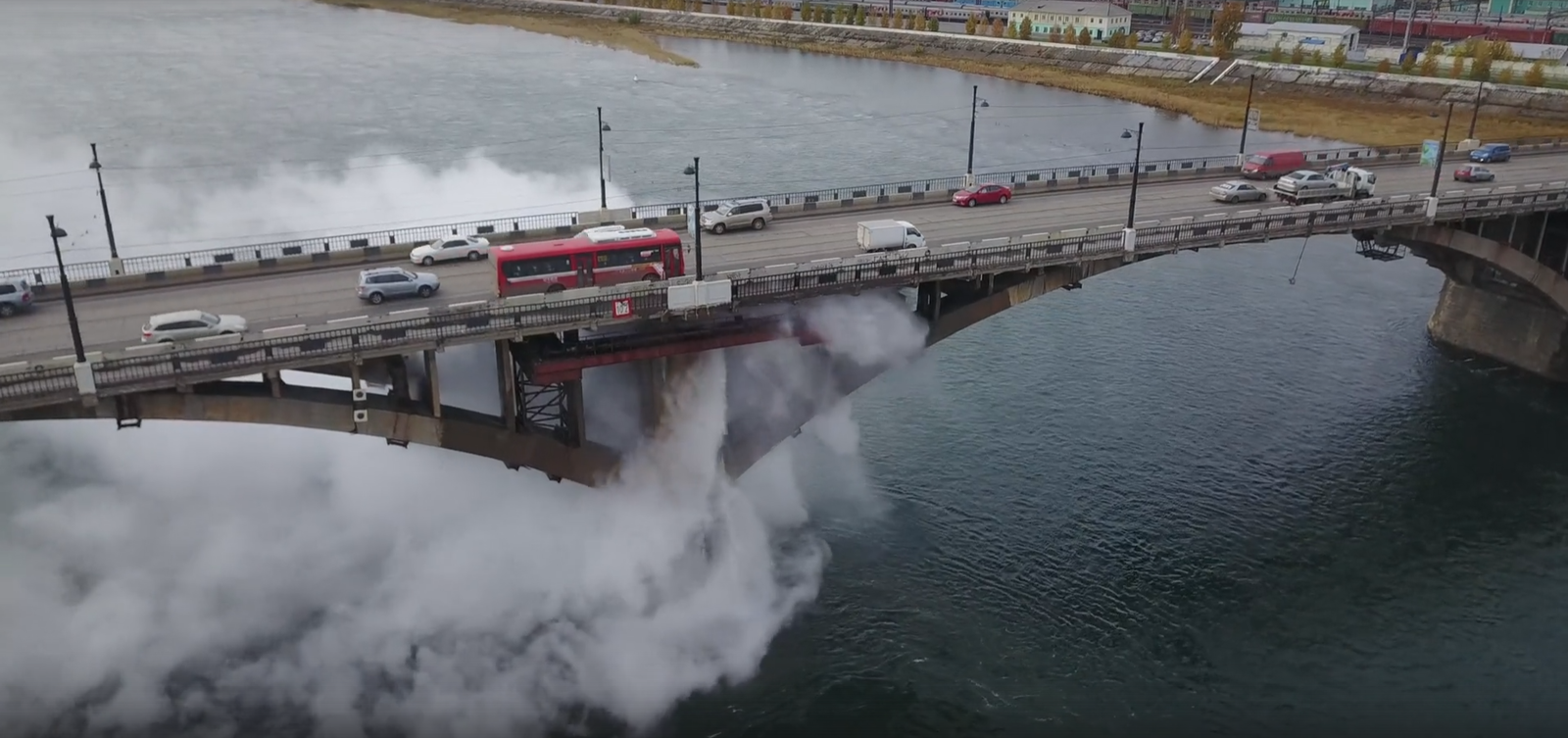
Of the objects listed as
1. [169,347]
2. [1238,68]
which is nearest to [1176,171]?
[169,347]

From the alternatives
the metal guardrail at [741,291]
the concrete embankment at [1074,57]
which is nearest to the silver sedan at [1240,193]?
the metal guardrail at [741,291]

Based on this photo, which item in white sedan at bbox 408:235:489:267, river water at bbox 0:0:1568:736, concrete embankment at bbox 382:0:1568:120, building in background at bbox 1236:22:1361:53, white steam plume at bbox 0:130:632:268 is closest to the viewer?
river water at bbox 0:0:1568:736

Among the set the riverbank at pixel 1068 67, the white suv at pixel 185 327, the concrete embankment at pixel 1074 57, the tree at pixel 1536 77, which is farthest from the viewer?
the concrete embankment at pixel 1074 57

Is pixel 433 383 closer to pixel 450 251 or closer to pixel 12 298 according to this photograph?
pixel 450 251

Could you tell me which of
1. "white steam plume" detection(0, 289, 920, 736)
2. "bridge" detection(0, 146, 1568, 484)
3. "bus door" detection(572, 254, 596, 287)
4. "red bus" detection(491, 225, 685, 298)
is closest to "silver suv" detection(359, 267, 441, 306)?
"bridge" detection(0, 146, 1568, 484)

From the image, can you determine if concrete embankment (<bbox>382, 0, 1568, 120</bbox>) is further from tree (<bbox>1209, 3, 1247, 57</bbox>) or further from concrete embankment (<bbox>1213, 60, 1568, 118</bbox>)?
tree (<bbox>1209, 3, 1247, 57</bbox>)

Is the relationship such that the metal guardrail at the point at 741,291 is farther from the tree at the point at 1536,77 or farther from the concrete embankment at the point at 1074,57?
the concrete embankment at the point at 1074,57
